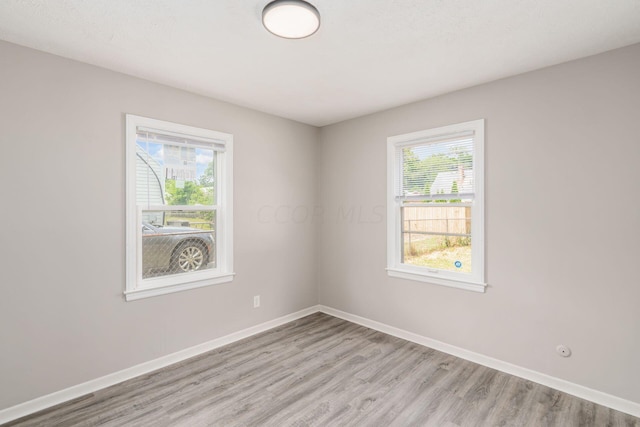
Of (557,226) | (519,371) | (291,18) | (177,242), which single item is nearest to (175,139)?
(177,242)

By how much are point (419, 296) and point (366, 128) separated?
202 cm

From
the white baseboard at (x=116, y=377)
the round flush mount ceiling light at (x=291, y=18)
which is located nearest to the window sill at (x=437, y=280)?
the white baseboard at (x=116, y=377)

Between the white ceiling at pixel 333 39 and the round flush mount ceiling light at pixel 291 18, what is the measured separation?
0.06 metres

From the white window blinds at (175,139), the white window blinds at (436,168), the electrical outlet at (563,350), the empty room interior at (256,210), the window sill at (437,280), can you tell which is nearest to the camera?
the empty room interior at (256,210)

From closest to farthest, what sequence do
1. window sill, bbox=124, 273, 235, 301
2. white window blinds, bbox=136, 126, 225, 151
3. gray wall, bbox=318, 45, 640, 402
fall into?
gray wall, bbox=318, 45, 640, 402
window sill, bbox=124, 273, 235, 301
white window blinds, bbox=136, 126, 225, 151

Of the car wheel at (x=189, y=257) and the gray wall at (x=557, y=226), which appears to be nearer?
the gray wall at (x=557, y=226)

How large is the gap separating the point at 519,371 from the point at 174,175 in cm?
354

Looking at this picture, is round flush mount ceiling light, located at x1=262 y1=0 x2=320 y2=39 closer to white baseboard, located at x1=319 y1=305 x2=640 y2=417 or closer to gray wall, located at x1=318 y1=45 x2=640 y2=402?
gray wall, located at x1=318 y1=45 x2=640 y2=402

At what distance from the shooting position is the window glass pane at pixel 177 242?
289 cm

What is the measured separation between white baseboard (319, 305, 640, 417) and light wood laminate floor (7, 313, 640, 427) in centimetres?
6

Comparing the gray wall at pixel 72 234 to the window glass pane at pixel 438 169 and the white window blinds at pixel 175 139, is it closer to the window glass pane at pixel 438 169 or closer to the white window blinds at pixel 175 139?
the white window blinds at pixel 175 139

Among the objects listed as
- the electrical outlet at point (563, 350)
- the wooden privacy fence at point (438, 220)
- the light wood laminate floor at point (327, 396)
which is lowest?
the light wood laminate floor at point (327, 396)

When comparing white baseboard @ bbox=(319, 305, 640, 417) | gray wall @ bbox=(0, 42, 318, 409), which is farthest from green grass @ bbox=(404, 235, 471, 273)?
gray wall @ bbox=(0, 42, 318, 409)

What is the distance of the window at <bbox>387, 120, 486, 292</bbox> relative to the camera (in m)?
2.97
